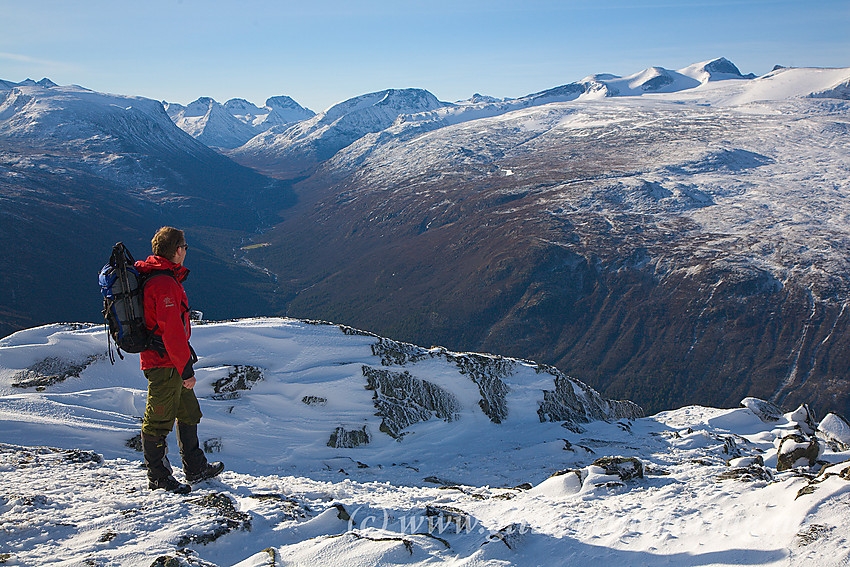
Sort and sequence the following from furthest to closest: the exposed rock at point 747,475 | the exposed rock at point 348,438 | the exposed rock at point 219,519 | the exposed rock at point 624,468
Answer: the exposed rock at point 348,438 → the exposed rock at point 624,468 → the exposed rock at point 747,475 → the exposed rock at point 219,519

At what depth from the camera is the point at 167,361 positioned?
354 inches

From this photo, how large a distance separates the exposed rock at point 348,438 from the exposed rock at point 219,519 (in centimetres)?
974

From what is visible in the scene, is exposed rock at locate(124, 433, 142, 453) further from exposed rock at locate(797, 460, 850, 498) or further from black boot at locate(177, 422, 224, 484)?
exposed rock at locate(797, 460, 850, 498)

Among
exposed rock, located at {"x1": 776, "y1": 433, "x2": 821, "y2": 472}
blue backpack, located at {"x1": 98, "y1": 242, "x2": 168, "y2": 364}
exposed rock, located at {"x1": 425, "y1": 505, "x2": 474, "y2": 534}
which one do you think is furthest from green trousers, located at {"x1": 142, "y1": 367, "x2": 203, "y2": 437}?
exposed rock, located at {"x1": 776, "y1": 433, "x2": 821, "y2": 472}

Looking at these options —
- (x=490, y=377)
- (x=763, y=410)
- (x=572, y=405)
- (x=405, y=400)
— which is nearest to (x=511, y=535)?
(x=405, y=400)

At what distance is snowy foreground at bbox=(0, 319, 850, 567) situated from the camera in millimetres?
7926

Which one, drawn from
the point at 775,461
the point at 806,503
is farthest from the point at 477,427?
the point at 806,503

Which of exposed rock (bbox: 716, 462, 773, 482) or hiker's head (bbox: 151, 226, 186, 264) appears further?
exposed rock (bbox: 716, 462, 773, 482)

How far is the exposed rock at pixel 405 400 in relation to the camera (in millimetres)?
22000

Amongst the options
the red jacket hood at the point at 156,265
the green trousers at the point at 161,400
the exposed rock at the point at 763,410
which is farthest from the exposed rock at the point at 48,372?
the exposed rock at the point at 763,410

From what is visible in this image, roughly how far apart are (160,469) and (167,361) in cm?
223

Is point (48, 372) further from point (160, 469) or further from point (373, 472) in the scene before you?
point (160, 469)

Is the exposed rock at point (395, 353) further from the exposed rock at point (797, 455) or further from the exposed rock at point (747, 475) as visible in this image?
the exposed rock at point (797, 455)

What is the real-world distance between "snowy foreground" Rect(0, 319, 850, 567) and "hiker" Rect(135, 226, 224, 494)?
30.0 inches
